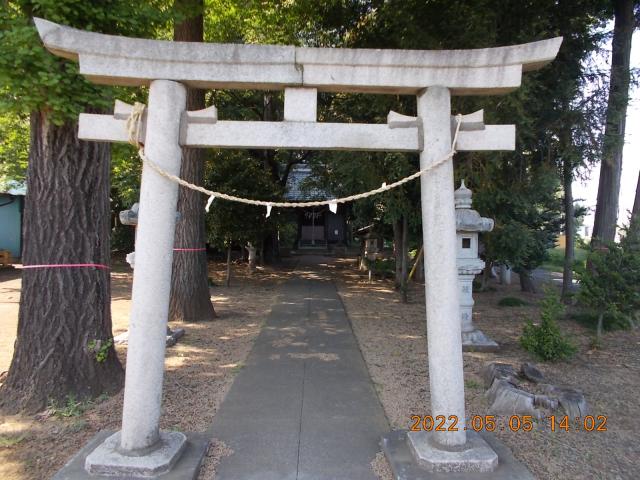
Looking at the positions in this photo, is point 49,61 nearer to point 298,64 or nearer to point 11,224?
point 298,64

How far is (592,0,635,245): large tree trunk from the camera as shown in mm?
8891

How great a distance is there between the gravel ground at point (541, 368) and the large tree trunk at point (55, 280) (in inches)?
122

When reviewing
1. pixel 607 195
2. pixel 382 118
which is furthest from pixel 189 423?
pixel 607 195

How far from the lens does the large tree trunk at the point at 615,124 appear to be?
8.89 m

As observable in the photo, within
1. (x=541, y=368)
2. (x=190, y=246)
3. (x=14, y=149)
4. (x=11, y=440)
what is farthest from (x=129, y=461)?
(x=14, y=149)

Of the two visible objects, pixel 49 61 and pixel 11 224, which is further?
pixel 11 224

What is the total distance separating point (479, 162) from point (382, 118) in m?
2.13

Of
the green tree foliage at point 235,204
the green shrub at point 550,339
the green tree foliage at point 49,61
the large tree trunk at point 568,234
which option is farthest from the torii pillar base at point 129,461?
the green tree foliage at point 235,204

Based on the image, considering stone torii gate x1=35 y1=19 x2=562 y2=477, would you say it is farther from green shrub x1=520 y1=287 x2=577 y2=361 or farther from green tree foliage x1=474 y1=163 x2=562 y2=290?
green tree foliage x1=474 y1=163 x2=562 y2=290

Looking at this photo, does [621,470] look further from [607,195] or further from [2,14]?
[607,195]

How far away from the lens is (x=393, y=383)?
5238mm

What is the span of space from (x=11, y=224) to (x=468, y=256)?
20.5 meters

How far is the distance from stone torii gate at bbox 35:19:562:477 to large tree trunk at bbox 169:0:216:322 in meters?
5.25

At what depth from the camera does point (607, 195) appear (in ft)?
33.1
